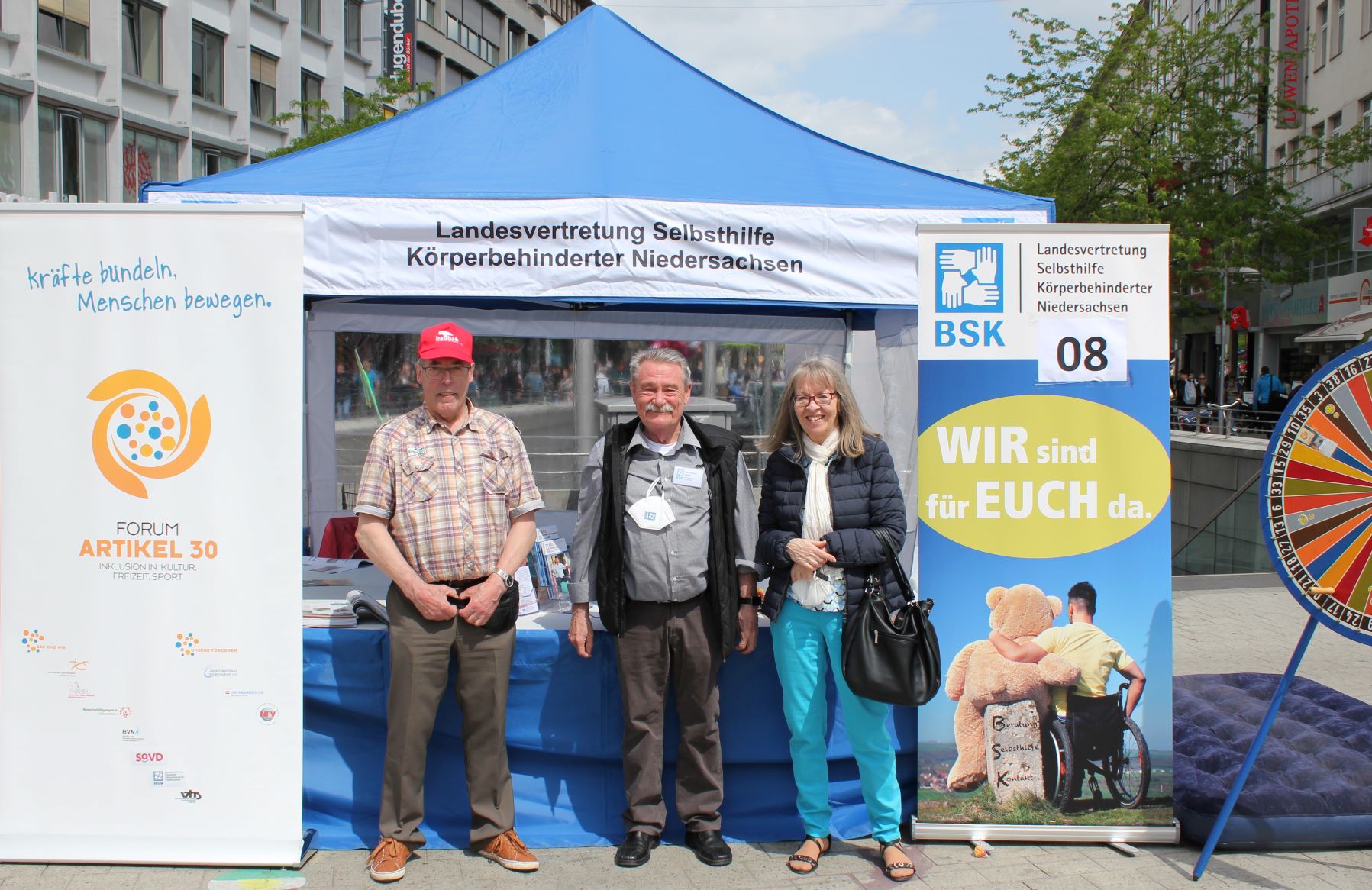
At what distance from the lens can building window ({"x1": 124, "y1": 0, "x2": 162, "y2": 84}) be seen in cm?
2169

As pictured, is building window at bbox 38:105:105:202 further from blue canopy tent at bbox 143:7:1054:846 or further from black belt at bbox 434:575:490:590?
black belt at bbox 434:575:490:590

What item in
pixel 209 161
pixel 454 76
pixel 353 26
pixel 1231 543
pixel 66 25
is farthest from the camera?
pixel 454 76

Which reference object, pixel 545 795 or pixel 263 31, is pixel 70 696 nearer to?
pixel 545 795

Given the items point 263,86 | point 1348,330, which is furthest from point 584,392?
point 263,86

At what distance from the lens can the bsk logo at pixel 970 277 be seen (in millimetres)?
3479

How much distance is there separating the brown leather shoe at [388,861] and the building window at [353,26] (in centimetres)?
3063

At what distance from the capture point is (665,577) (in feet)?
10.5

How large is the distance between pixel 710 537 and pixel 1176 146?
1762cm

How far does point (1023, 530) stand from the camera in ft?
11.5

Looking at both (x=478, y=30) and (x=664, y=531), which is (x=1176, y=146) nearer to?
(x=664, y=531)

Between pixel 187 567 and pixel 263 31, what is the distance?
87.9 ft

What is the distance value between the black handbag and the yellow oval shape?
414 millimetres

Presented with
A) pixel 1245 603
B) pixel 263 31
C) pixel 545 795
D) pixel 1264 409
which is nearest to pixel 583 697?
pixel 545 795

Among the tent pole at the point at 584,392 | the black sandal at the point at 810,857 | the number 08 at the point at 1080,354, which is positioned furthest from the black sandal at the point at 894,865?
the tent pole at the point at 584,392
